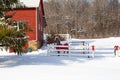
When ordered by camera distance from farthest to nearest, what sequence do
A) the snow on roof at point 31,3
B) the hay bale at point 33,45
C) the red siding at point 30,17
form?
the snow on roof at point 31,3 < the red siding at point 30,17 < the hay bale at point 33,45

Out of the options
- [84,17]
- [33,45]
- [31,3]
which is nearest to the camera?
[33,45]

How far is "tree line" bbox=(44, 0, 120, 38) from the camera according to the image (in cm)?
9425

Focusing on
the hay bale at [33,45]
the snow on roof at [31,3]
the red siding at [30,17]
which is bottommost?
the hay bale at [33,45]

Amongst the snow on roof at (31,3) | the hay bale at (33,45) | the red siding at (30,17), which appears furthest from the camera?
the snow on roof at (31,3)

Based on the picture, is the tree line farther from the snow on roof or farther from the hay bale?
the hay bale

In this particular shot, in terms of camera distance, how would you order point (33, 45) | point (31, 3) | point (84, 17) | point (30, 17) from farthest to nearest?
1. point (84, 17)
2. point (31, 3)
3. point (30, 17)
4. point (33, 45)

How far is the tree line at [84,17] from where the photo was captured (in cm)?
9425

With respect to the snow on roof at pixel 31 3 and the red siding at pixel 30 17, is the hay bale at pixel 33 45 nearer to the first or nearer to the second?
the red siding at pixel 30 17

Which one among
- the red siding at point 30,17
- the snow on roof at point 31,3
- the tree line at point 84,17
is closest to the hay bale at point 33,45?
the red siding at point 30,17

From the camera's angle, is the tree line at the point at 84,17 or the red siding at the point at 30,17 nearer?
the red siding at the point at 30,17

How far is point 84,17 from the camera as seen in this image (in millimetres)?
100438

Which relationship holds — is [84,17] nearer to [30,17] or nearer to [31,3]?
[31,3]

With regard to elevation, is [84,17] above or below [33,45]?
above

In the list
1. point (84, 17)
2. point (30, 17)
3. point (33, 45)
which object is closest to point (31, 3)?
point (30, 17)
